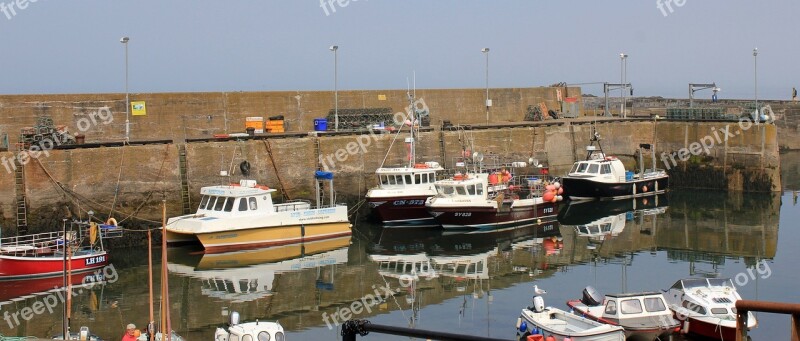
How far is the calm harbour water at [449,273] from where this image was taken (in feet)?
59.5

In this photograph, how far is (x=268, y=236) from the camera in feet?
84.1

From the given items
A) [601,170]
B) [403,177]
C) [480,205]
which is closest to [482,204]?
[480,205]

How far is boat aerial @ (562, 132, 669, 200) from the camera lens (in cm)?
3547

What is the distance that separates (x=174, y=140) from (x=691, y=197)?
67.3ft

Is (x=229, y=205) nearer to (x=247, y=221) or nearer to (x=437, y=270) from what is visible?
(x=247, y=221)

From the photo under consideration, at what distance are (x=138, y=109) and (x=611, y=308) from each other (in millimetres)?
18935

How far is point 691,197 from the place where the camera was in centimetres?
3662

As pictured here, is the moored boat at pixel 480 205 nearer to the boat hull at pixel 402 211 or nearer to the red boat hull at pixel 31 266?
the boat hull at pixel 402 211

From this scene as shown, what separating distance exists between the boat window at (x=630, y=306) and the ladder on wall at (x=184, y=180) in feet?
51.0

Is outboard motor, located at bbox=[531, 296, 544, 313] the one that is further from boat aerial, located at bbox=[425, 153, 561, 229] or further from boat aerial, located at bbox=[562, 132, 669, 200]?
boat aerial, located at bbox=[562, 132, 669, 200]

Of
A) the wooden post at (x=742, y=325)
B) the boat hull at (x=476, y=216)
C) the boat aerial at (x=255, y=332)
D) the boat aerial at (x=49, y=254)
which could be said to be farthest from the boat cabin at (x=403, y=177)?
the wooden post at (x=742, y=325)

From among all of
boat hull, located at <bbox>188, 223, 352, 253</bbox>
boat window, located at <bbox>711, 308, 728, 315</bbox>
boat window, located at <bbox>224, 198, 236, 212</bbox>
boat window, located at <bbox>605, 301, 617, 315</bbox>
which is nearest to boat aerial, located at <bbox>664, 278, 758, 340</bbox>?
boat window, located at <bbox>711, 308, 728, 315</bbox>

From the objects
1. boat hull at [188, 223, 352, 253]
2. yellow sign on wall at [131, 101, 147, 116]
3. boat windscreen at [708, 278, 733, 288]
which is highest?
yellow sign on wall at [131, 101, 147, 116]

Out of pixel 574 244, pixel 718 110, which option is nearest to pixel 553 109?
pixel 718 110
